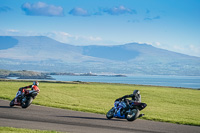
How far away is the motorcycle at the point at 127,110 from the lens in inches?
820

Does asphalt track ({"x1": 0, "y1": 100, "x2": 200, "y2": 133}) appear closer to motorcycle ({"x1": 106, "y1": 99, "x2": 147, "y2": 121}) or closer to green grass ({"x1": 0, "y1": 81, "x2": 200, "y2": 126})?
motorcycle ({"x1": 106, "y1": 99, "x2": 147, "y2": 121})

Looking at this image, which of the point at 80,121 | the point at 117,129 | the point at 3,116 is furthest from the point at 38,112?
the point at 117,129

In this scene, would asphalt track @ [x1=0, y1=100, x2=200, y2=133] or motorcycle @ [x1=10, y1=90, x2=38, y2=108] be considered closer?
asphalt track @ [x1=0, y1=100, x2=200, y2=133]

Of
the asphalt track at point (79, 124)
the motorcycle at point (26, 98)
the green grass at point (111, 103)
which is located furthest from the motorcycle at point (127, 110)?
the motorcycle at point (26, 98)

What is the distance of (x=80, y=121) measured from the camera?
2073cm

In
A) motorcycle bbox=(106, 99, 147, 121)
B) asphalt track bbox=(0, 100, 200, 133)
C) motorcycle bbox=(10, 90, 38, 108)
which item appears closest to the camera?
asphalt track bbox=(0, 100, 200, 133)

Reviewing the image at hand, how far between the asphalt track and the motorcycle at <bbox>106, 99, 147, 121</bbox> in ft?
1.03

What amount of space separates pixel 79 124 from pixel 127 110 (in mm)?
3354

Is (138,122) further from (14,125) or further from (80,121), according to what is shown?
(14,125)

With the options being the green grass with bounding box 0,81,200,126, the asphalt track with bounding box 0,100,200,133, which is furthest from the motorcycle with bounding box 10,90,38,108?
the green grass with bounding box 0,81,200,126

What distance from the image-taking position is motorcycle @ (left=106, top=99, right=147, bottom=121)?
20.8 m

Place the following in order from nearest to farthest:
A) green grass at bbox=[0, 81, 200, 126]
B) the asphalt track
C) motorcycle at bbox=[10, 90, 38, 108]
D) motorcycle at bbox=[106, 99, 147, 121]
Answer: the asphalt track < motorcycle at bbox=[106, 99, 147, 121] < motorcycle at bbox=[10, 90, 38, 108] < green grass at bbox=[0, 81, 200, 126]

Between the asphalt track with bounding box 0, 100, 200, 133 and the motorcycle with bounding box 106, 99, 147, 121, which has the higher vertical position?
the motorcycle with bounding box 106, 99, 147, 121

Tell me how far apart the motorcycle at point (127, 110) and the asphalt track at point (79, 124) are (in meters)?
0.31
